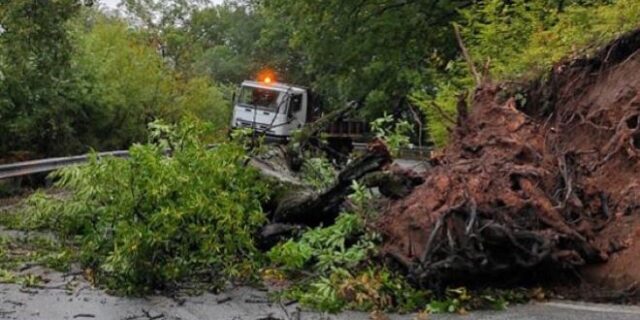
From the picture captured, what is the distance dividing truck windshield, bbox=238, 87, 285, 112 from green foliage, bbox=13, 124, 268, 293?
782 inches

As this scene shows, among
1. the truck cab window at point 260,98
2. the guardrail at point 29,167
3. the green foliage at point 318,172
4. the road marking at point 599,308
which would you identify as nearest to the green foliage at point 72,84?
the guardrail at point 29,167

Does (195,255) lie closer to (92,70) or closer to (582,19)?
(582,19)

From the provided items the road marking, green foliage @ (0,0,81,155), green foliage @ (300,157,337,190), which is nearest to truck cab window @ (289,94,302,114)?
green foliage @ (0,0,81,155)

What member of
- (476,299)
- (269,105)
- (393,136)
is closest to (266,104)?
(269,105)

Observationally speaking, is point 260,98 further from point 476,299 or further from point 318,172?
point 476,299

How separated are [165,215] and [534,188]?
3.46 metres

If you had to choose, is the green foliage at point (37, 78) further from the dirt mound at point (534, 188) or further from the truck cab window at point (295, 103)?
the truck cab window at point (295, 103)

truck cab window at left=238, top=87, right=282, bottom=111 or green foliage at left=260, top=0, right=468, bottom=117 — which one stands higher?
green foliage at left=260, top=0, right=468, bottom=117

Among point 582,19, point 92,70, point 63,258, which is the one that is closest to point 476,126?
point 582,19

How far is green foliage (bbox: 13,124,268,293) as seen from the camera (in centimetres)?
696

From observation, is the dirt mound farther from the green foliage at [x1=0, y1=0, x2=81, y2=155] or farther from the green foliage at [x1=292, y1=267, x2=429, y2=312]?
the green foliage at [x1=0, y1=0, x2=81, y2=155]

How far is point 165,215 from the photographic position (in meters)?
6.86

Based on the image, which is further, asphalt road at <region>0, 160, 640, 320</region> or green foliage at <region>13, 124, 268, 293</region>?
green foliage at <region>13, 124, 268, 293</region>

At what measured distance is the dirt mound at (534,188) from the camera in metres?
6.59
